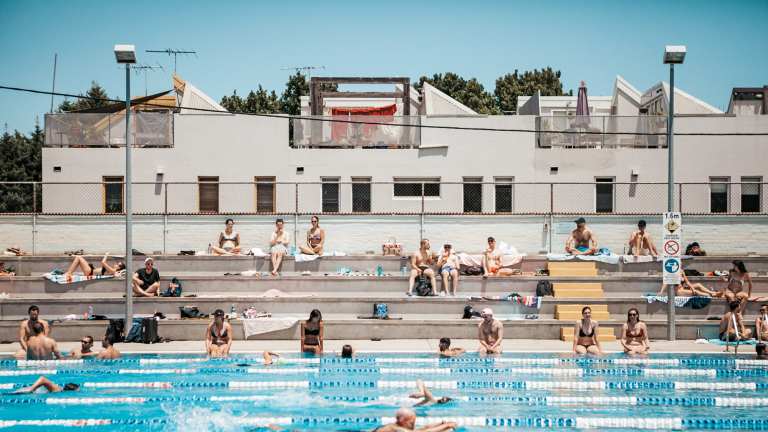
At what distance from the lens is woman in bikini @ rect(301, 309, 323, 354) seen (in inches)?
664

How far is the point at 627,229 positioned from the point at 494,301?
5.70 metres

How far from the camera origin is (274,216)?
23000mm

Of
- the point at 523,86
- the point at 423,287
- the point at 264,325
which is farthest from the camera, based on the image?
the point at 523,86

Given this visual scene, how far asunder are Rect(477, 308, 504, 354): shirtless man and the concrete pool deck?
378 millimetres

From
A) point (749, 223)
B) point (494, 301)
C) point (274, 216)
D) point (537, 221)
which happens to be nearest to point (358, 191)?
point (274, 216)

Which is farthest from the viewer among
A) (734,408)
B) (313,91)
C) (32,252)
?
(313,91)

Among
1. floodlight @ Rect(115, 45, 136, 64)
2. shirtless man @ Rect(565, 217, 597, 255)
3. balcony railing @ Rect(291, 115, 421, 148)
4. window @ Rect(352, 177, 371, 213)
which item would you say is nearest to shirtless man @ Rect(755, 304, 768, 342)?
shirtless man @ Rect(565, 217, 597, 255)

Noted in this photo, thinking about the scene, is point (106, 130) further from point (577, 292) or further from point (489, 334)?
point (577, 292)

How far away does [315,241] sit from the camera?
21.6 m

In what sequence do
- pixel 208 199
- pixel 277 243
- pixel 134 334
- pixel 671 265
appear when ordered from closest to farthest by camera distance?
pixel 671 265, pixel 134 334, pixel 277 243, pixel 208 199

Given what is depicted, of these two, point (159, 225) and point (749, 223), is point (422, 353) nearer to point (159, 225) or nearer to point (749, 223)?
point (159, 225)

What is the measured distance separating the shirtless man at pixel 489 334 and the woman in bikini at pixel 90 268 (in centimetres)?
911

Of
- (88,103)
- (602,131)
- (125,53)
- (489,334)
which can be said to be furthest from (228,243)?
(88,103)

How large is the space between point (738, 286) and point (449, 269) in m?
6.50
